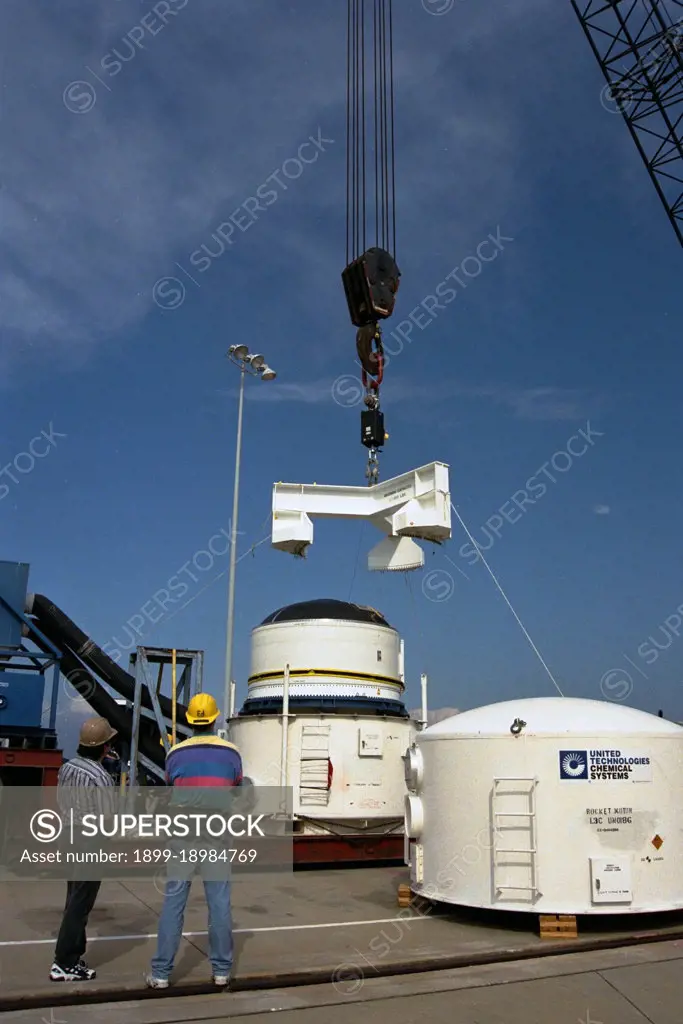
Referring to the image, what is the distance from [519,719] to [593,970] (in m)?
2.60

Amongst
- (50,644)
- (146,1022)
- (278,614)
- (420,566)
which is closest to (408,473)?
(420,566)

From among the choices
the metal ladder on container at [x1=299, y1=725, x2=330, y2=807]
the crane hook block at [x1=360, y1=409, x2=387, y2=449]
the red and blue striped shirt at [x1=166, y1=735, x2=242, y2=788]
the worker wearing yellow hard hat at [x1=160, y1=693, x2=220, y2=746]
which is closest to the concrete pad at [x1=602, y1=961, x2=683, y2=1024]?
the red and blue striped shirt at [x1=166, y1=735, x2=242, y2=788]

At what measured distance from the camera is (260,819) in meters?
14.9

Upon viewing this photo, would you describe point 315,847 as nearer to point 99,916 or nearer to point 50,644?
point 99,916

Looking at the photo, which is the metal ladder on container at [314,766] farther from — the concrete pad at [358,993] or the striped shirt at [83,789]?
the striped shirt at [83,789]

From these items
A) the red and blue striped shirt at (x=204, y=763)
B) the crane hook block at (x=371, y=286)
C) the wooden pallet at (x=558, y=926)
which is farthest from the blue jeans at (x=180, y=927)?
the crane hook block at (x=371, y=286)

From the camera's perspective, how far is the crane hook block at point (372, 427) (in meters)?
16.8

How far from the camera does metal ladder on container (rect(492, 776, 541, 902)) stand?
8875 millimetres

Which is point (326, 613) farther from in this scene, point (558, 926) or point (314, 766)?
point (558, 926)

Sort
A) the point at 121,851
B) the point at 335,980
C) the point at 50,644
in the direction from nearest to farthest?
the point at 335,980, the point at 121,851, the point at 50,644

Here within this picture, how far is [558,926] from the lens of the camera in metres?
8.67

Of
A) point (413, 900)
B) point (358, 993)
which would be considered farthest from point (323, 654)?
point (358, 993)

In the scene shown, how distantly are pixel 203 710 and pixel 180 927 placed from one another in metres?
1.69

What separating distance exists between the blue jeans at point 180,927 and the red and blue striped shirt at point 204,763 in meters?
0.77
